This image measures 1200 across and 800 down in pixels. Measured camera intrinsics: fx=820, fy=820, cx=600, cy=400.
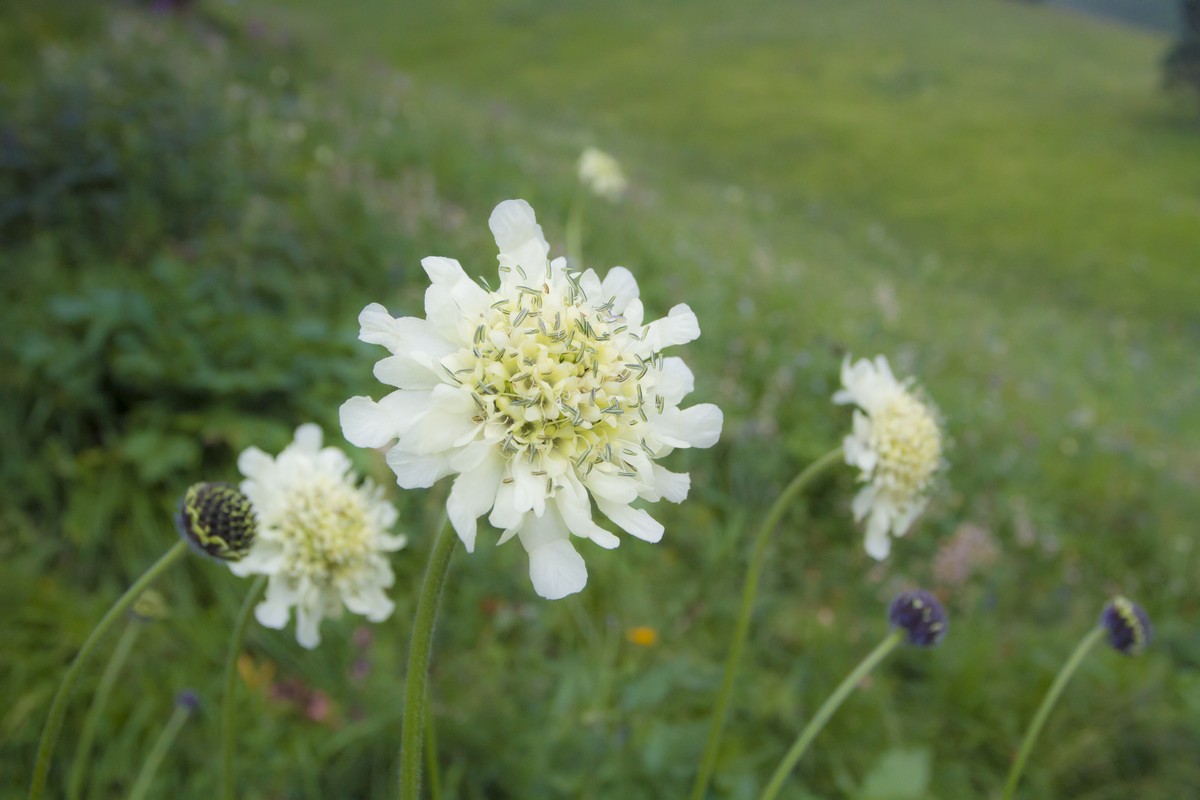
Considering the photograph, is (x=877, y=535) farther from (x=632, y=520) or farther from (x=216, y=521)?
(x=216, y=521)

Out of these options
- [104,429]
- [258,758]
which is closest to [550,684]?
[258,758]

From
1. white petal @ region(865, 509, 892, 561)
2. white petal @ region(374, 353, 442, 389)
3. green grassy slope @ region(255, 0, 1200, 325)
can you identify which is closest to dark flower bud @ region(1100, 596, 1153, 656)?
white petal @ region(865, 509, 892, 561)

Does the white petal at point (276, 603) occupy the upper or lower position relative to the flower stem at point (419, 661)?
lower

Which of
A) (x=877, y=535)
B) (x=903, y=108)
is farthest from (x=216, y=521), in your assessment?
(x=903, y=108)

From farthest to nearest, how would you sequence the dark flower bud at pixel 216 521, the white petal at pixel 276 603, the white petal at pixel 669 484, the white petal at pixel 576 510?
the white petal at pixel 276 603 < the dark flower bud at pixel 216 521 < the white petal at pixel 669 484 < the white petal at pixel 576 510

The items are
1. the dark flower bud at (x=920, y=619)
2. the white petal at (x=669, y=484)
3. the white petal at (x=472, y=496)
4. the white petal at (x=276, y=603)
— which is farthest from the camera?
the dark flower bud at (x=920, y=619)

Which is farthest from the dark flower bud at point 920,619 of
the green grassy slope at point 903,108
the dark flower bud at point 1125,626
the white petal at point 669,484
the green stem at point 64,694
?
the green grassy slope at point 903,108

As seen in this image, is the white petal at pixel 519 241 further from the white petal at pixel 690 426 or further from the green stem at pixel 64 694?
the green stem at pixel 64 694
